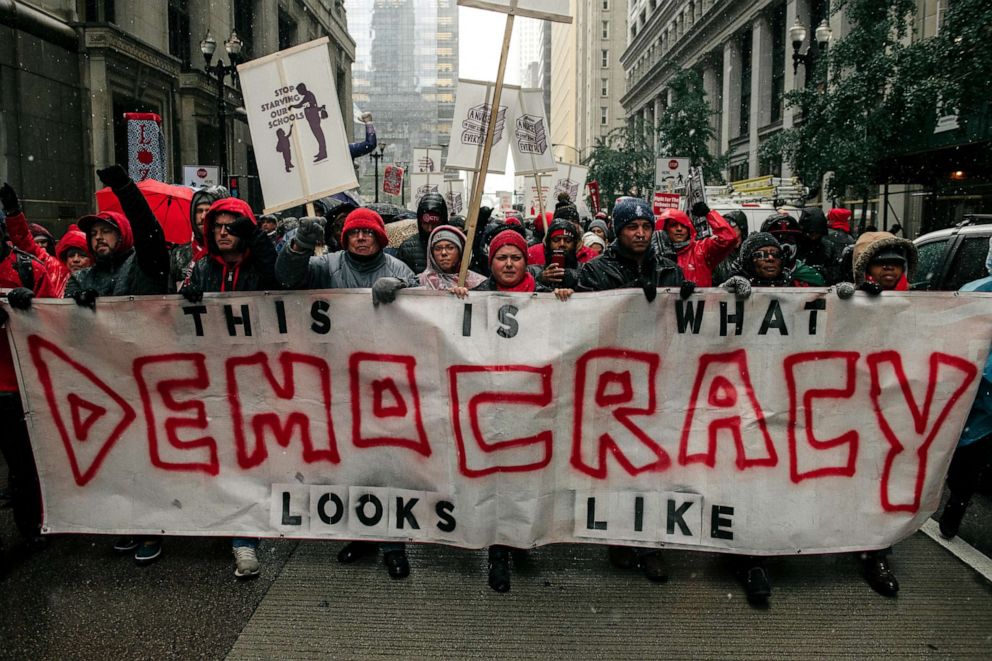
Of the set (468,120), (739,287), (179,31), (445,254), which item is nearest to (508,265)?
(445,254)

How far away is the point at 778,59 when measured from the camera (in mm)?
35000

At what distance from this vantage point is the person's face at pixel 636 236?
438cm

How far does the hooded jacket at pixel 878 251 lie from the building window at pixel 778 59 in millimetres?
31984

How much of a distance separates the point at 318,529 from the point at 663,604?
172 cm

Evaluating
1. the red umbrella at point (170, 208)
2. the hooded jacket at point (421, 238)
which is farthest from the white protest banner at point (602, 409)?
the red umbrella at point (170, 208)

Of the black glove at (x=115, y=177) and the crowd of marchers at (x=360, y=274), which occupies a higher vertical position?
the black glove at (x=115, y=177)

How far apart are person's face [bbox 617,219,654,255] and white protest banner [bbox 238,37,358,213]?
5.32ft

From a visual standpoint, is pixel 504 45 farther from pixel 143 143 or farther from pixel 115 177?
pixel 143 143

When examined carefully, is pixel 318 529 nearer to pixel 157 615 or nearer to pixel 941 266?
pixel 157 615

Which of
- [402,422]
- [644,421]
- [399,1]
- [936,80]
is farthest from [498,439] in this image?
[399,1]

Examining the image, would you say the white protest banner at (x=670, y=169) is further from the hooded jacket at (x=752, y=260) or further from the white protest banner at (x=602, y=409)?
the white protest banner at (x=602, y=409)

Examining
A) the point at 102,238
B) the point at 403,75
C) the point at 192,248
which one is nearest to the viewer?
the point at 102,238

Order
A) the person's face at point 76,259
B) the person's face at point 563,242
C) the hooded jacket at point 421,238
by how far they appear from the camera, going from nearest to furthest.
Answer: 1. the person's face at point 76,259
2. the hooded jacket at point 421,238
3. the person's face at point 563,242

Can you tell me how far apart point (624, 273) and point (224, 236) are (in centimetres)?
219
